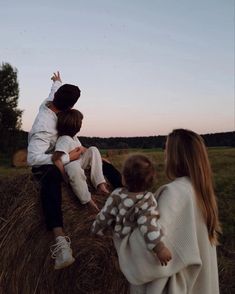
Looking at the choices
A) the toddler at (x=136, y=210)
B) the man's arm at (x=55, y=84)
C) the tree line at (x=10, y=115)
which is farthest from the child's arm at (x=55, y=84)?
the tree line at (x=10, y=115)

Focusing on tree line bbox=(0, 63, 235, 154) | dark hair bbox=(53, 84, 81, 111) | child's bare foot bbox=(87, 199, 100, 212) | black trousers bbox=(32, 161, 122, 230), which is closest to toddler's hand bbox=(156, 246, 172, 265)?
black trousers bbox=(32, 161, 122, 230)

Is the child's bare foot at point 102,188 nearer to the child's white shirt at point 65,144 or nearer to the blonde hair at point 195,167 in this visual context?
the child's white shirt at point 65,144

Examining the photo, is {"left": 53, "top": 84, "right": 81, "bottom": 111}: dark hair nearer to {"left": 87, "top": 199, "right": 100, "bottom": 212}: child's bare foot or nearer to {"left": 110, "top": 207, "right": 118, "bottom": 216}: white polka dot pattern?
{"left": 87, "top": 199, "right": 100, "bottom": 212}: child's bare foot

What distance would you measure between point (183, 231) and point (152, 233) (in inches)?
12.0

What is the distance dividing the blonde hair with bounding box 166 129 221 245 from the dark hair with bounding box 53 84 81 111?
1.10 meters

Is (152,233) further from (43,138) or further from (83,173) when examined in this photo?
(43,138)

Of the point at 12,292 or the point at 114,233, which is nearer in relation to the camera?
the point at 114,233

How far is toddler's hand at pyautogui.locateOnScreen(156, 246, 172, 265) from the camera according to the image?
3.10m

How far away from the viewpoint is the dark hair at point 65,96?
4215 millimetres

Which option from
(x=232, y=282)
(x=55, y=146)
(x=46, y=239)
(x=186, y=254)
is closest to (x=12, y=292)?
(x=46, y=239)

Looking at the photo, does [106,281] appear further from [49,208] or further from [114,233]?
[114,233]

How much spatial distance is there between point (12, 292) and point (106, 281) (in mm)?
807

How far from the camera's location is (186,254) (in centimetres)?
328

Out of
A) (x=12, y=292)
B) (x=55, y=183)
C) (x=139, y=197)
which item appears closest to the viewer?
(x=139, y=197)
